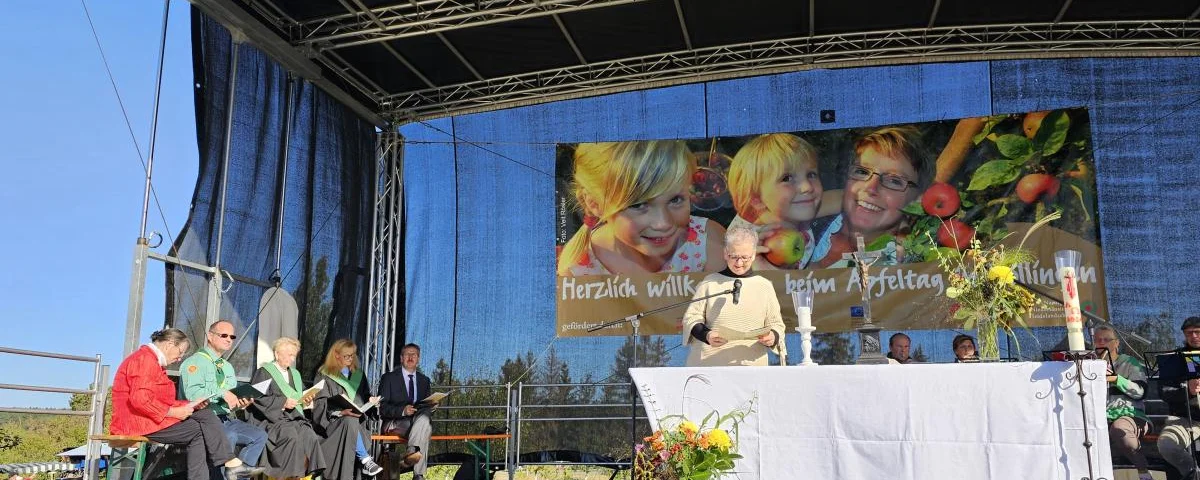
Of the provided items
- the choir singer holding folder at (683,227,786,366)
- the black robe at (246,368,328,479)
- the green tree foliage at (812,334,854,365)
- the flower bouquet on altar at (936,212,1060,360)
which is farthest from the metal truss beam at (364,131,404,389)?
the flower bouquet on altar at (936,212,1060,360)

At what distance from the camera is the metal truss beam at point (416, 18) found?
6.79 metres

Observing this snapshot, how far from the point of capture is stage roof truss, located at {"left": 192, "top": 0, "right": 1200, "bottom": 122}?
6.93m

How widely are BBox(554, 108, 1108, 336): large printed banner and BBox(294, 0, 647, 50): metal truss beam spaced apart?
164cm

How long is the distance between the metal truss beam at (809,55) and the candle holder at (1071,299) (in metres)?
4.71

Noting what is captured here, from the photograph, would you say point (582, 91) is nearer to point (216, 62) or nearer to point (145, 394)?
point (216, 62)

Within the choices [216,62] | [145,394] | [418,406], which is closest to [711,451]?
[145,394]

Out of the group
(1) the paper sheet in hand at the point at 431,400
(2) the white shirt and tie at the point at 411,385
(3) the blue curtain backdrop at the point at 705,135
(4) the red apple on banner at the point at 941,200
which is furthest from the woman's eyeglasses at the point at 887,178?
(2) the white shirt and tie at the point at 411,385

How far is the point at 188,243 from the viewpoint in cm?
614

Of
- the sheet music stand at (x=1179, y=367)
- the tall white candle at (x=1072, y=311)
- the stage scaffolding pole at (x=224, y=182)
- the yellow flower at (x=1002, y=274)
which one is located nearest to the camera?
the tall white candle at (x=1072, y=311)

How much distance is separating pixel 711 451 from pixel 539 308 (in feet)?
16.3

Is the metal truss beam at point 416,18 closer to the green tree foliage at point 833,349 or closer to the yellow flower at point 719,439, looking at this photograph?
the green tree foliage at point 833,349

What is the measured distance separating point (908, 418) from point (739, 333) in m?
0.93

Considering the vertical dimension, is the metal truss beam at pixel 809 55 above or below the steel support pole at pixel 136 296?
above

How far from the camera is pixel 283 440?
561cm
